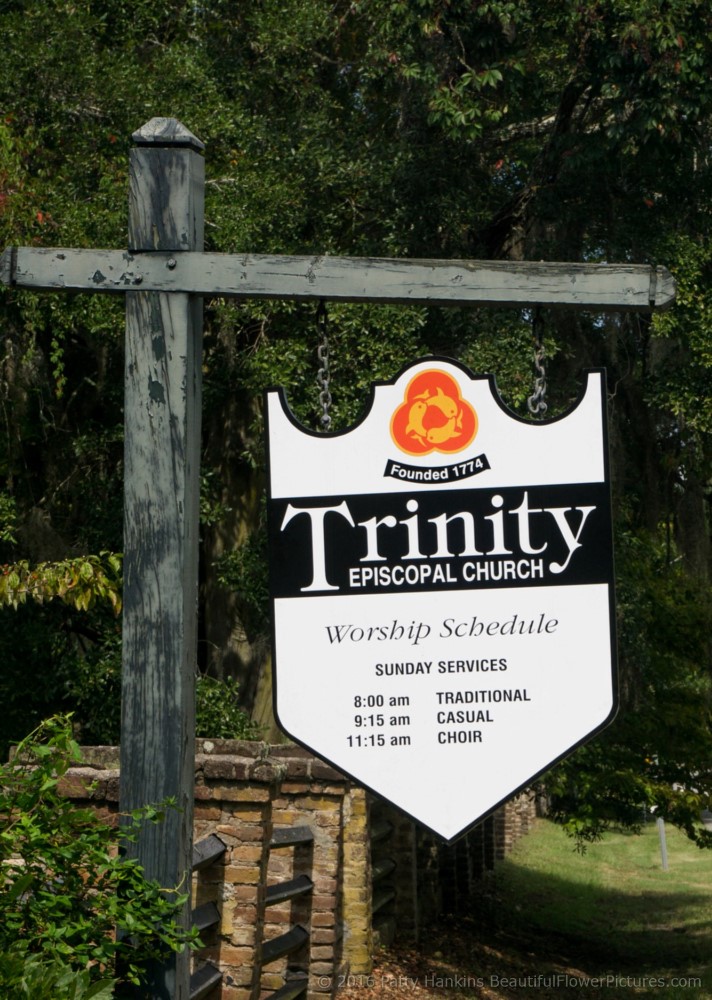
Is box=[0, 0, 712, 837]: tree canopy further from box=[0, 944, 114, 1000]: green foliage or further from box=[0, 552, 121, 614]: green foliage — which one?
box=[0, 944, 114, 1000]: green foliage

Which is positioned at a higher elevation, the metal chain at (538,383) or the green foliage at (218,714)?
the metal chain at (538,383)

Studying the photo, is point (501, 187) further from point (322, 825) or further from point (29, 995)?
point (29, 995)

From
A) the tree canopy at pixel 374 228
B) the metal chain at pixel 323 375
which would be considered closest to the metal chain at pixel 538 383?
the metal chain at pixel 323 375

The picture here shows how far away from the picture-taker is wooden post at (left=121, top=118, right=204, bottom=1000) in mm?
4285

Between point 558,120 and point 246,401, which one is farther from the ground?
point 558,120

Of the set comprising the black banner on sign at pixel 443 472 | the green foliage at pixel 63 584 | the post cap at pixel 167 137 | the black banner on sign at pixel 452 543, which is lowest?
the green foliage at pixel 63 584

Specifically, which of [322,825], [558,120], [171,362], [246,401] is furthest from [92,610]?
[171,362]

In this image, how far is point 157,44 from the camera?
15695mm

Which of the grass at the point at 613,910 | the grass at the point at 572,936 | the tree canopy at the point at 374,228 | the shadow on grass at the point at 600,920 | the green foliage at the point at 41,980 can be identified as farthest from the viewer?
the shadow on grass at the point at 600,920

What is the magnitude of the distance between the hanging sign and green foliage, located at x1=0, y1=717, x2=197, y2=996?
68 centimetres

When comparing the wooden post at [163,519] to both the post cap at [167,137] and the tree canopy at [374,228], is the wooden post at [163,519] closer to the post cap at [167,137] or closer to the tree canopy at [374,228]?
the post cap at [167,137]

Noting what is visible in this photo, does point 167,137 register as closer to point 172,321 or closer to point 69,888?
point 172,321

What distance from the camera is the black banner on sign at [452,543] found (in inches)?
166

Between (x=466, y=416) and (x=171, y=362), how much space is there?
→ 3.34 feet
